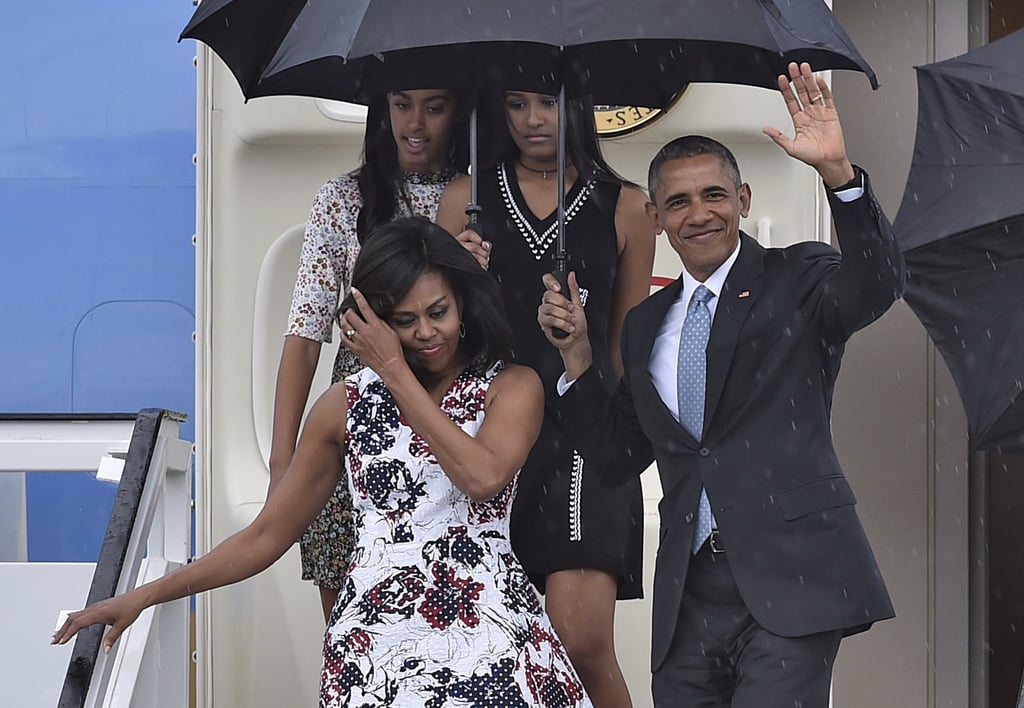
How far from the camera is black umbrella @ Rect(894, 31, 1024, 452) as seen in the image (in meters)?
3.88

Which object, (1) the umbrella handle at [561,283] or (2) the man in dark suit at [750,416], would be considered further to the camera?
(1) the umbrella handle at [561,283]

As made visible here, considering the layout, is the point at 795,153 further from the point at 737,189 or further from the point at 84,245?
the point at 84,245

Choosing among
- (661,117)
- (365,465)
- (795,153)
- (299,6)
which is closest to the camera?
(795,153)

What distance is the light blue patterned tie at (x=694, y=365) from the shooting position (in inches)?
116

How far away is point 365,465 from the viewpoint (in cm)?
283

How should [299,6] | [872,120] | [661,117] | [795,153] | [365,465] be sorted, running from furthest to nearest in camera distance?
[872,120] → [661,117] → [299,6] → [365,465] → [795,153]

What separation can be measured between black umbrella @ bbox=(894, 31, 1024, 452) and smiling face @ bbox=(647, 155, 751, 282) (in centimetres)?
110

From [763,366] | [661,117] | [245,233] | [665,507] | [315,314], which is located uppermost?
[661,117]

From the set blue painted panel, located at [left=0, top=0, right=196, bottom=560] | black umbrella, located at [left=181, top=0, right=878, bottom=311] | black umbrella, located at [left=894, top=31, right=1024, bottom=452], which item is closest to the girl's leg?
black umbrella, located at [left=181, top=0, right=878, bottom=311]

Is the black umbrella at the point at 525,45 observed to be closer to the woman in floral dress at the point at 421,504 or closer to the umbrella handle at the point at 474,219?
the umbrella handle at the point at 474,219

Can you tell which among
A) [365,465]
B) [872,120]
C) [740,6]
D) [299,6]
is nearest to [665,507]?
[365,465]

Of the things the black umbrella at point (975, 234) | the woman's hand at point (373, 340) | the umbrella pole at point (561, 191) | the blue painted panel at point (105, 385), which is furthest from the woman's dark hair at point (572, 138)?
the blue painted panel at point (105, 385)

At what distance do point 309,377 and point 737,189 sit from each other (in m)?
1.19

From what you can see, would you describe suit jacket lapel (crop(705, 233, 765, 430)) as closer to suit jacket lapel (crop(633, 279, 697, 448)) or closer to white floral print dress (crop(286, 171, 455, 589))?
suit jacket lapel (crop(633, 279, 697, 448))
